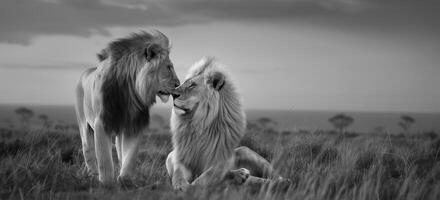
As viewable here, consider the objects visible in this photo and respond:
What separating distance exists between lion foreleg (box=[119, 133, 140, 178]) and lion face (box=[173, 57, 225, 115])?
30.7 inches

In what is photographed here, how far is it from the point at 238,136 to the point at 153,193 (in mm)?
1015

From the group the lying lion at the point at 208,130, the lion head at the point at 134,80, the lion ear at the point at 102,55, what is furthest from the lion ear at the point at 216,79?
the lion ear at the point at 102,55

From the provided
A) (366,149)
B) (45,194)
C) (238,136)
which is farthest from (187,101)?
(366,149)

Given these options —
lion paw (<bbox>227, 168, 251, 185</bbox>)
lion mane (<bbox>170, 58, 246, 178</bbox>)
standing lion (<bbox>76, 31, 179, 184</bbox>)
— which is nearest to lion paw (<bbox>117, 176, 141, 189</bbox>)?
standing lion (<bbox>76, 31, 179, 184</bbox>)

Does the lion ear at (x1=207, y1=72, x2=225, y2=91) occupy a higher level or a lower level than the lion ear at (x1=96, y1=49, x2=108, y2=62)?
lower

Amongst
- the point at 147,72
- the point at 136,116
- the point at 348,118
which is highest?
the point at 147,72

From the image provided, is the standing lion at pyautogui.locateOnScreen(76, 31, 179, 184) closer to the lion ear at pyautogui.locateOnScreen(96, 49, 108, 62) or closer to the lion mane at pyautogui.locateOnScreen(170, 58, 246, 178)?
the lion ear at pyautogui.locateOnScreen(96, 49, 108, 62)

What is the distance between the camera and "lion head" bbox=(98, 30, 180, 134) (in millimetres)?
4809

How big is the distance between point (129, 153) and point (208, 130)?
0.95 m

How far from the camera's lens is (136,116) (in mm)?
4973

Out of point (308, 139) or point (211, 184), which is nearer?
point (211, 184)

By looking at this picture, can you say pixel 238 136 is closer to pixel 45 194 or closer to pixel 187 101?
pixel 187 101

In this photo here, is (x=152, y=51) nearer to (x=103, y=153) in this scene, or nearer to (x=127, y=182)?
(x=103, y=153)

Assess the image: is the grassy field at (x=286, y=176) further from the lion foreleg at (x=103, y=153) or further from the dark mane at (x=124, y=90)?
the dark mane at (x=124, y=90)
